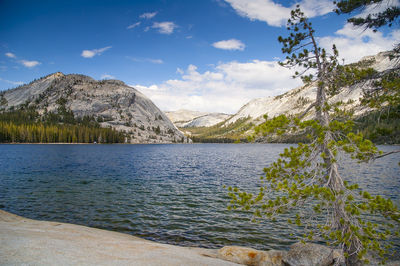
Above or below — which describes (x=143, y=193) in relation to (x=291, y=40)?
below

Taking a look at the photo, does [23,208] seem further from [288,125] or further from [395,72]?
[395,72]

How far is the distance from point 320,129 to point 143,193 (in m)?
25.0

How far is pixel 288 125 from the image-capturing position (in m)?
9.63

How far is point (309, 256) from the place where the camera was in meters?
11.8

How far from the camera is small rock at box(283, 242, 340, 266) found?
11.6 m

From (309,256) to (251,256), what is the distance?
3.13 meters

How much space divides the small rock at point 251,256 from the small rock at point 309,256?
54 centimetres

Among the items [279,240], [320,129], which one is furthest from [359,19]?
[279,240]

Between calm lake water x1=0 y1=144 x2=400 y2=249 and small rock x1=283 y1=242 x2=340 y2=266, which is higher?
small rock x1=283 y1=242 x2=340 y2=266

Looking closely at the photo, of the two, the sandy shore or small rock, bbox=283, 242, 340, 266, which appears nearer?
the sandy shore

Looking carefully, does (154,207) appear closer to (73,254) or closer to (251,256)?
(251,256)

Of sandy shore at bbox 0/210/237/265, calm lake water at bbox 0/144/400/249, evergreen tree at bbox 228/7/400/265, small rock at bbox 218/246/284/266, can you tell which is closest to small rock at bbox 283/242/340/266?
small rock at bbox 218/246/284/266

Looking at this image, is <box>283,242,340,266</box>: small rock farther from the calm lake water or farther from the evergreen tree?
the calm lake water

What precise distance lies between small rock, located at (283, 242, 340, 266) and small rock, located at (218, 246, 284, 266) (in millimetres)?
536
